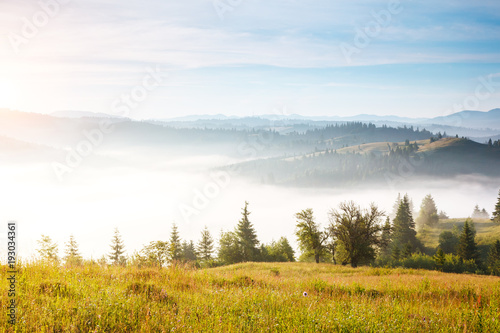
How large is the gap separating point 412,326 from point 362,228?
132 ft

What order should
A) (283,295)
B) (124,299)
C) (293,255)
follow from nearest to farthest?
(124,299), (283,295), (293,255)

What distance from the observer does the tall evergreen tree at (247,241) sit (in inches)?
2689

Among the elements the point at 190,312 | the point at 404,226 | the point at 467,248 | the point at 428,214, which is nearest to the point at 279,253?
the point at 467,248

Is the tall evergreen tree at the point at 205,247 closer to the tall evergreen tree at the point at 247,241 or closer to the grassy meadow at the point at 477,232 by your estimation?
the tall evergreen tree at the point at 247,241

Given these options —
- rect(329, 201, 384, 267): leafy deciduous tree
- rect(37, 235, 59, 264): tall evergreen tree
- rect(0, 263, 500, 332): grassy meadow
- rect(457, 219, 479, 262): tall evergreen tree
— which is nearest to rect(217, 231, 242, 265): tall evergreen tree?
rect(329, 201, 384, 267): leafy deciduous tree

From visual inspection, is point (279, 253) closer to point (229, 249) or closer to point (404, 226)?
point (229, 249)

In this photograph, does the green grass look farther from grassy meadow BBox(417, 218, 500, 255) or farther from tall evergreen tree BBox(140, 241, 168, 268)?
tall evergreen tree BBox(140, 241, 168, 268)

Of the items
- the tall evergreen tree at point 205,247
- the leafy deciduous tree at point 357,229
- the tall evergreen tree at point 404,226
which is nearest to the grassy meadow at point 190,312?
the leafy deciduous tree at point 357,229

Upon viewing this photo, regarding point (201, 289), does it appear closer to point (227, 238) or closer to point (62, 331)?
point (62, 331)

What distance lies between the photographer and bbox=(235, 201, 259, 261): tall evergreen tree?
6831 cm

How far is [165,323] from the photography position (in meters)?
5.47

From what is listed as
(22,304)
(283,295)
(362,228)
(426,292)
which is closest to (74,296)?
(22,304)

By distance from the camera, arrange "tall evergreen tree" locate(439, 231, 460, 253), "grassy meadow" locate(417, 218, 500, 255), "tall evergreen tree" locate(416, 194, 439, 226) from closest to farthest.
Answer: "tall evergreen tree" locate(439, 231, 460, 253) < "grassy meadow" locate(417, 218, 500, 255) < "tall evergreen tree" locate(416, 194, 439, 226)

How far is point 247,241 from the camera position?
69.0 m
